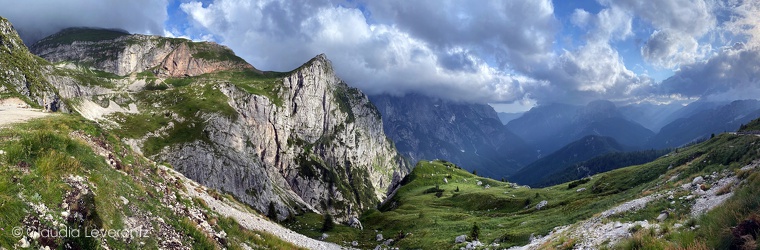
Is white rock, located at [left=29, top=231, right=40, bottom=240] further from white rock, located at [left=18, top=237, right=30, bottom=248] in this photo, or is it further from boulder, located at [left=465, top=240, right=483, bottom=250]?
boulder, located at [left=465, top=240, right=483, bottom=250]

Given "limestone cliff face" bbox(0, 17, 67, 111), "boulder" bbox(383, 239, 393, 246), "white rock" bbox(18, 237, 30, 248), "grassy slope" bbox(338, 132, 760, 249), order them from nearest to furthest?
"white rock" bbox(18, 237, 30, 248) → "grassy slope" bbox(338, 132, 760, 249) → "boulder" bbox(383, 239, 393, 246) → "limestone cliff face" bbox(0, 17, 67, 111)

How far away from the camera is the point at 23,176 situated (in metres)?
14.2

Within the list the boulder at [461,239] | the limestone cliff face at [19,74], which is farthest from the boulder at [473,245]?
the limestone cliff face at [19,74]

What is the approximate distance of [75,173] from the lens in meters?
16.7

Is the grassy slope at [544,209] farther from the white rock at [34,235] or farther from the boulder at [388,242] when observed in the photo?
the white rock at [34,235]

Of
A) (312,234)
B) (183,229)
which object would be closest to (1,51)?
(312,234)

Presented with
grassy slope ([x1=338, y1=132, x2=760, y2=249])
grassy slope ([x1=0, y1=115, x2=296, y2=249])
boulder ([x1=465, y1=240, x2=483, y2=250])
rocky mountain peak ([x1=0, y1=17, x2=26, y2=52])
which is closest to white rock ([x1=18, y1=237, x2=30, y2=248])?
grassy slope ([x1=0, y1=115, x2=296, y2=249])

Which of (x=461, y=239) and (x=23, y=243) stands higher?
(x=23, y=243)

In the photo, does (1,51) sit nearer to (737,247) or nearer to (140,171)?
(140,171)

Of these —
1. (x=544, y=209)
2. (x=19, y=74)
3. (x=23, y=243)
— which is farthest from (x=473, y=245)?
(x=19, y=74)

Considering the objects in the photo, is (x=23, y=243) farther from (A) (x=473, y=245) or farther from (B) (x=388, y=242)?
(B) (x=388, y=242)

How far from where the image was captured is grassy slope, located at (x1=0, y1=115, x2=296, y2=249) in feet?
43.6

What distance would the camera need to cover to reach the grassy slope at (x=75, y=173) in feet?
43.6

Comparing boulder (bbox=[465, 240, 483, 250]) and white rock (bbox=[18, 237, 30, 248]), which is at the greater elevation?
white rock (bbox=[18, 237, 30, 248])
